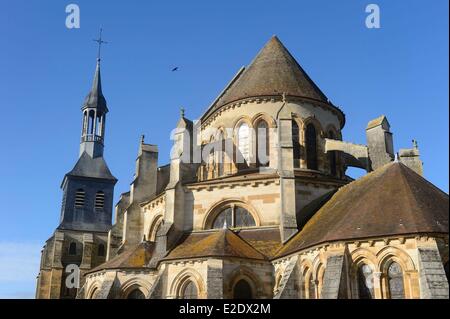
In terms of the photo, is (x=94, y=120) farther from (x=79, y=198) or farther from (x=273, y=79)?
(x=273, y=79)

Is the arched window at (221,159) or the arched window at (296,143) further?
the arched window at (221,159)

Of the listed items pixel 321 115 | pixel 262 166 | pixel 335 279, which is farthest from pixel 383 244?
pixel 321 115

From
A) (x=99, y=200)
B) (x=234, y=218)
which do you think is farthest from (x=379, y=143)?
(x=99, y=200)

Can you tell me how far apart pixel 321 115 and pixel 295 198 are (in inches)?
284

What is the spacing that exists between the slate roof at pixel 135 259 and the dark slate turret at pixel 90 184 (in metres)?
19.2

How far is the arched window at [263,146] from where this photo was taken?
26.8 meters

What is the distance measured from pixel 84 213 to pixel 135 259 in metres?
21.3

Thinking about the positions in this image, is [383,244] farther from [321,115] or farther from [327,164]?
[321,115]

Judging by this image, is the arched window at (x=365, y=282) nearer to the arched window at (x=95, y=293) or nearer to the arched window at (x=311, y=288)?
the arched window at (x=311, y=288)

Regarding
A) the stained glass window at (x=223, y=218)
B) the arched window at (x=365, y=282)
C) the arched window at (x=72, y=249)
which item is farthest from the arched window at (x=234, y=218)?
the arched window at (x=72, y=249)

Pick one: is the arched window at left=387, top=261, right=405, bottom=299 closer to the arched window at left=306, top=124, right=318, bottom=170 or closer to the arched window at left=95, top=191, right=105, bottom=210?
the arched window at left=306, top=124, right=318, bottom=170
